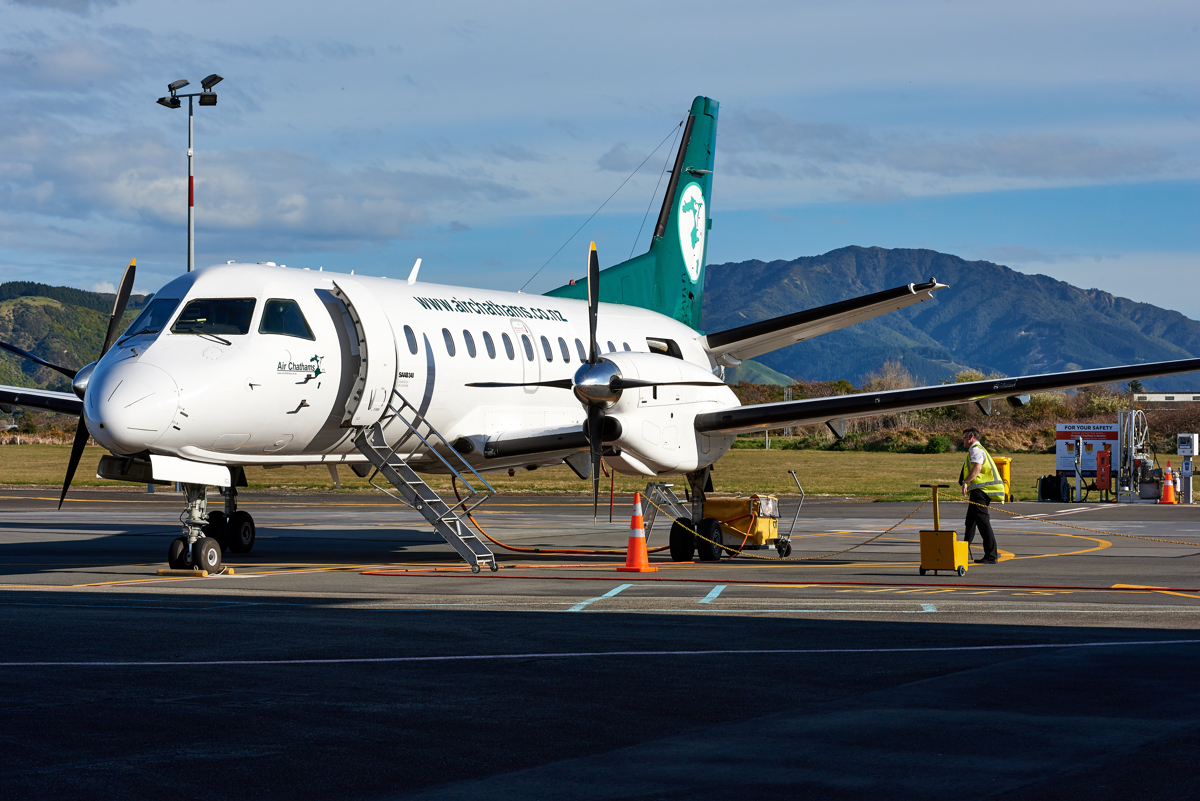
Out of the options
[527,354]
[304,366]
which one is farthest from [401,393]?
[527,354]

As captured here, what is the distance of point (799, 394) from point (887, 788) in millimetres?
76652

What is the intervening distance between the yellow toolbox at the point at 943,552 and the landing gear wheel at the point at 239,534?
10288mm

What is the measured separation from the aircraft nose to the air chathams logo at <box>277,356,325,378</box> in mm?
1652

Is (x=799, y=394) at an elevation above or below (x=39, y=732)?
above

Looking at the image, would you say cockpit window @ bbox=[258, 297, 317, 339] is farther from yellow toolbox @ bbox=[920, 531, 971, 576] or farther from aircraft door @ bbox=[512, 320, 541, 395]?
yellow toolbox @ bbox=[920, 531, 971, 576]

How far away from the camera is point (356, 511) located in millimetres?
29281

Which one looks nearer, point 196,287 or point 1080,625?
point 1080,625

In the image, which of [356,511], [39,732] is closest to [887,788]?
[39,732]

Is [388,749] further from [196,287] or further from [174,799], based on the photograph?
[196,287]

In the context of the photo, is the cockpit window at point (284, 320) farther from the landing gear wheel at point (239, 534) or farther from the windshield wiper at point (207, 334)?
the landing gear wheel at point (239, 534)

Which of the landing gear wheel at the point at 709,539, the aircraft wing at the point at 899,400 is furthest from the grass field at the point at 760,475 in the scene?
the aircraft wing at the point at 899,400

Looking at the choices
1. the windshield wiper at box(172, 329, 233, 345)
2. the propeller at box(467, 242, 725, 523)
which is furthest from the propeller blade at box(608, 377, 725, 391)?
the windshield wiper at box(172, 329, 233, 345)

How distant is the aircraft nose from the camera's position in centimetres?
1364

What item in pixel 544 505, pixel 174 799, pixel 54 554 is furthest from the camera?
pixel 544 505
